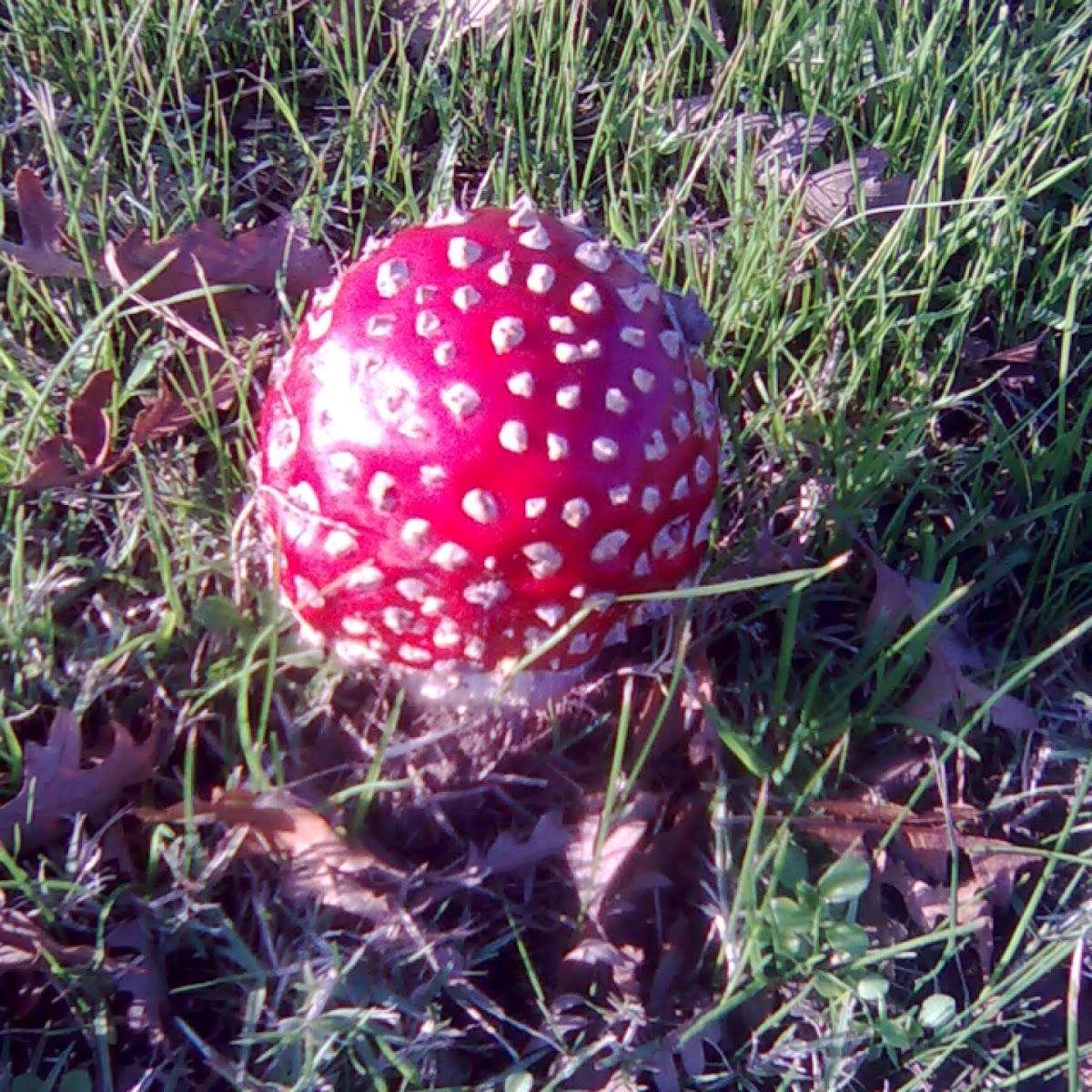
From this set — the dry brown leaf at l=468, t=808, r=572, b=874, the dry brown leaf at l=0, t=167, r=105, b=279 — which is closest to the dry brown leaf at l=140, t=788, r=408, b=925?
the dry brown leaf at l=468, t=808, r=572, b=874

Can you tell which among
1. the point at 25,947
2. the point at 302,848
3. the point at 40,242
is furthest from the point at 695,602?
the point at 40,242

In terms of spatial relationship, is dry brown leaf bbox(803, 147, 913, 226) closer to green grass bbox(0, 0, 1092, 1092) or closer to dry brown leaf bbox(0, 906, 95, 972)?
green grass bbox(0, 0, 1092, 1092)

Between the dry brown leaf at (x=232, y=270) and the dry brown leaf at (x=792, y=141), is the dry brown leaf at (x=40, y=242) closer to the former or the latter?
the dry brown leaf at (x=232, y=270)

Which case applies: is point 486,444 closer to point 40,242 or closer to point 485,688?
point 485,688

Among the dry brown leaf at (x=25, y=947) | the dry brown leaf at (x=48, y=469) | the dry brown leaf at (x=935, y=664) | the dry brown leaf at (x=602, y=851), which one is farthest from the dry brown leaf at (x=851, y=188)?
the dry brown leaf at (x=25, y=947)

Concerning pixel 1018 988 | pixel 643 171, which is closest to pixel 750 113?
pixel 643 171

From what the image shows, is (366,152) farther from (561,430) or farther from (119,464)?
(561,430)
